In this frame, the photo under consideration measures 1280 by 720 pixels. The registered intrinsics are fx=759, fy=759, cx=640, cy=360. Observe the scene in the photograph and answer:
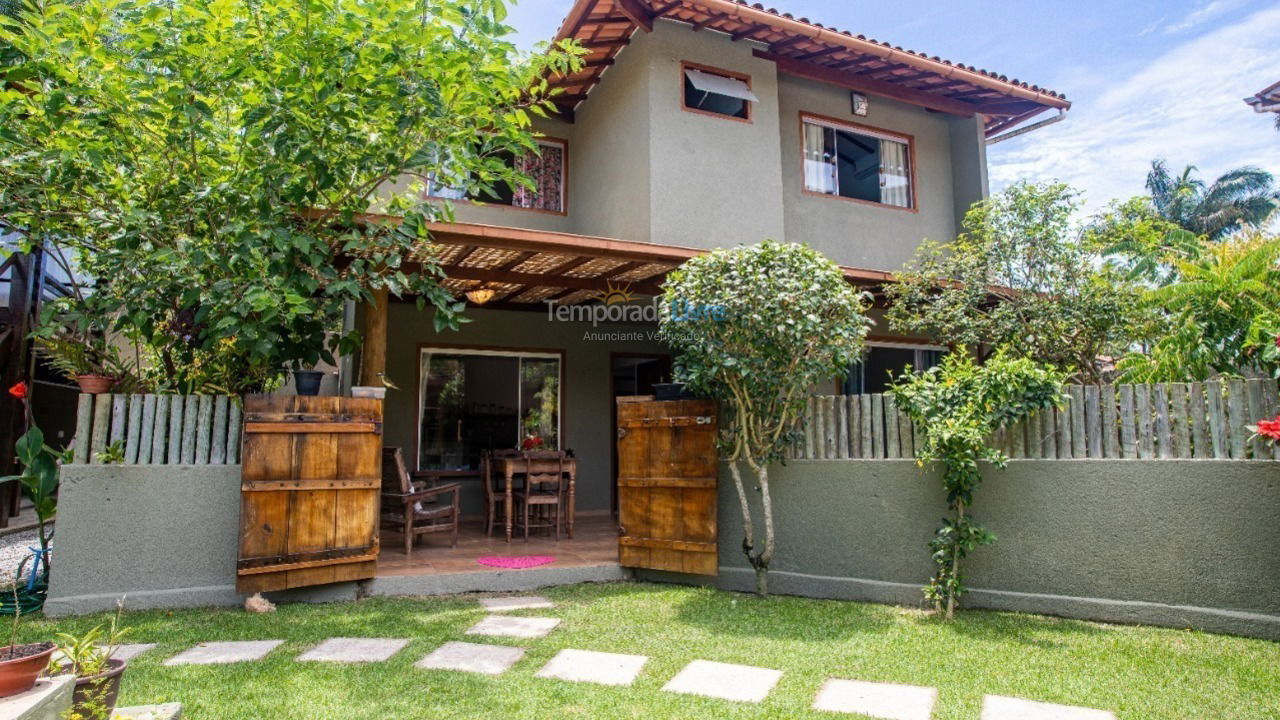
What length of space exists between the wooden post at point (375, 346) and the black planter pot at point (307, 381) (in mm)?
535

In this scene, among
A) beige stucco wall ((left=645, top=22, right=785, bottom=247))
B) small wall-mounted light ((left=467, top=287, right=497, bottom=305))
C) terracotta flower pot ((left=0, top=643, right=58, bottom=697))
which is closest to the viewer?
terracotta flower pot ((left=0, top=643, right=58, bottom=697))

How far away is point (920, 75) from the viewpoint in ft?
30.8

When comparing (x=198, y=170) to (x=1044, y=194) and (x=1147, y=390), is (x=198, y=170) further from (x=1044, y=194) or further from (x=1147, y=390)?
(x=1044, y=194)

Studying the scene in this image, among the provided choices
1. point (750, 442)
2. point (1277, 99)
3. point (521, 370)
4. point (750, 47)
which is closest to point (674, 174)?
point (750, 47)

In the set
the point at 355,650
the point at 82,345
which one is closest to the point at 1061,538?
the point at 355,650

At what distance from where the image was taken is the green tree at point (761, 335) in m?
4.97

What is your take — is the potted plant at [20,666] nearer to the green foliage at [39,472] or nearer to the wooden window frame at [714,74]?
the green foliage at [39,472]

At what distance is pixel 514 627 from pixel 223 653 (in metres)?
1.56

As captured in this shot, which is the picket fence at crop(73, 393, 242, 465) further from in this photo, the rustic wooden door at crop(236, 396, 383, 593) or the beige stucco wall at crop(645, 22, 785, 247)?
the beige stucco wall at crop(645, 22, 785, 247)

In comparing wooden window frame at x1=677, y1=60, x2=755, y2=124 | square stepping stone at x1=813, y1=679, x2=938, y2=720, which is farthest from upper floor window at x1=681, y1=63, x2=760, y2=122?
square stepping stone at x1=813, y1=679, x2=938, y2=720

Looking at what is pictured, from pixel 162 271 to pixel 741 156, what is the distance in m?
5.87

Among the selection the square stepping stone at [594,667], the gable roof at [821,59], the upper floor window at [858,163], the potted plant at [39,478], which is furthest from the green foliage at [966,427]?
the potted plant at [39,478]

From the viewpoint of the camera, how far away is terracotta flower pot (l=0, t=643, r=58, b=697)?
6.68ft

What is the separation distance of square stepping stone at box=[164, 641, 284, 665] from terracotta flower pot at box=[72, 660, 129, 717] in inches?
58.2
